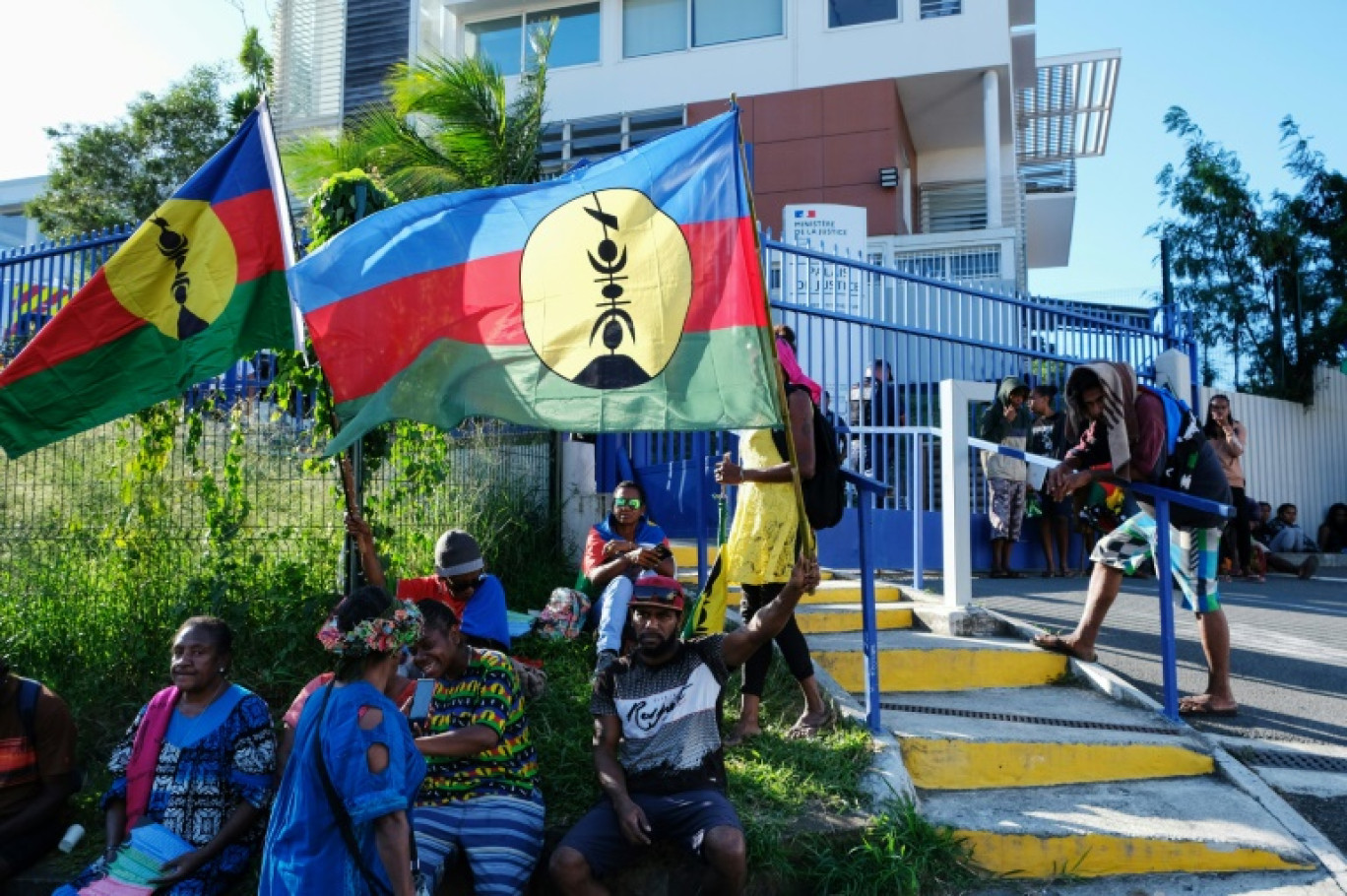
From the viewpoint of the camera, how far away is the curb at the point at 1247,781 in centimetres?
420

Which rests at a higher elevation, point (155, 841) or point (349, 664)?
point (349, 664)

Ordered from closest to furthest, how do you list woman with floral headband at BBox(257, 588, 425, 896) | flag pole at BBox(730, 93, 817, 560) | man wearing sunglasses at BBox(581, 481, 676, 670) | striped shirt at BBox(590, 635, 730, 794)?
woman with floral headband at BBox(257, 588, 425, 896) < flag pole at BBox(730, 93, 817, 560) < striped shirt at BBox(590, 635, 730, 794) < man wearing sunglasses at BBox(581, 481, 676, 670)

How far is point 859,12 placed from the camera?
19.7 m

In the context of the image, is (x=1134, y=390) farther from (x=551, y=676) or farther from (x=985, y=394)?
(x=985, y=394)

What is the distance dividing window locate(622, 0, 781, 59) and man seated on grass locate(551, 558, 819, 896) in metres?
17.9

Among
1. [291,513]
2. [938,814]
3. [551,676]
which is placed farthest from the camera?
[291,513]

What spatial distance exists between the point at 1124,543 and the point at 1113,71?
1672 centimetres

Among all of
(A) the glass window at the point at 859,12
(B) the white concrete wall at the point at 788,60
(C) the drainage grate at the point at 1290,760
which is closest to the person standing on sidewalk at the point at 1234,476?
(C) the drainage grate at the point at 1290,760

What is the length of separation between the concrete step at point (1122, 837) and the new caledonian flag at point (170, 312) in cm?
371

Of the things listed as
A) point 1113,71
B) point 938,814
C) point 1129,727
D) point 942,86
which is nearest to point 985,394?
point 1129,727

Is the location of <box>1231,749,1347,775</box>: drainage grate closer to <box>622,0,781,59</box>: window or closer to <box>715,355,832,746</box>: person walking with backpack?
<box>715,355,832,746</box>: person walking with backpack

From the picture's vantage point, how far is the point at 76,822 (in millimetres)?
5145

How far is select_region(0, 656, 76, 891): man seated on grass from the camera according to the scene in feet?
15.5

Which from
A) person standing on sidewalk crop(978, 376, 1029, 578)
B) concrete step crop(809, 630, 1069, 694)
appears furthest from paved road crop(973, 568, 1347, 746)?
concrete step crop(809, 630, 1069, 694)
